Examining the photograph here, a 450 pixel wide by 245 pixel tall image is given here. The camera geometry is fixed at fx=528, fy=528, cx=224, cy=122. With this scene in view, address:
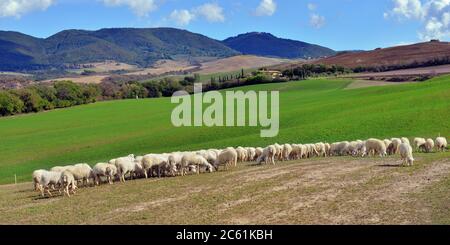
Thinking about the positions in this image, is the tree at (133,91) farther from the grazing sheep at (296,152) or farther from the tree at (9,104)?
the grazing sheep at (296,152)

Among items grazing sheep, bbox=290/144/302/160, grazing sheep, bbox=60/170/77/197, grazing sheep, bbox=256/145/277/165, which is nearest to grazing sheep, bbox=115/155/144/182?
grazing sheep, bbox=60/170/77/197

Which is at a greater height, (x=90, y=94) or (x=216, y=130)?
(x=90, y=94)

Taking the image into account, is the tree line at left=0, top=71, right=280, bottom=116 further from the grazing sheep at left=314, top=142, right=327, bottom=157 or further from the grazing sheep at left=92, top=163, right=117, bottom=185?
the grazing sheep at left=92, top=163, right=117, bottom=185

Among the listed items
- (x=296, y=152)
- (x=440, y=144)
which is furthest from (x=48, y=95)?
(x=440, y=144)

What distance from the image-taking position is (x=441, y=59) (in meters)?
111

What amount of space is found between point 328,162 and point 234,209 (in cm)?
1226

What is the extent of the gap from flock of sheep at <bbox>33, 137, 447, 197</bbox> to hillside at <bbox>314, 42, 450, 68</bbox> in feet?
289

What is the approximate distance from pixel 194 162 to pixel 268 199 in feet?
32.5

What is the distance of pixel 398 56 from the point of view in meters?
132

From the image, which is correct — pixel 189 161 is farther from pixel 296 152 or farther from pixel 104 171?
pixel 296 152

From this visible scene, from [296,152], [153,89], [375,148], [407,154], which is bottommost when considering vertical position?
[296,152]
